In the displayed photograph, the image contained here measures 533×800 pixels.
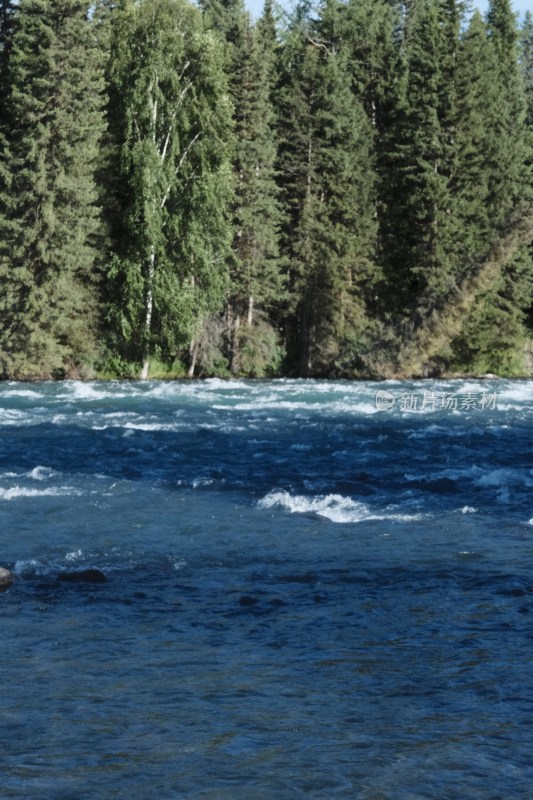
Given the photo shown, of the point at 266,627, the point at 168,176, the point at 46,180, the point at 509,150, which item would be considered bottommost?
the point at 266,627

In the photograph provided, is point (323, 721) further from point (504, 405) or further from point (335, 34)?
point (335, 34)

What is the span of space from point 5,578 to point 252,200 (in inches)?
1365

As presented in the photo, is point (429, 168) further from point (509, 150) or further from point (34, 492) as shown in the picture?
point (34, 492)

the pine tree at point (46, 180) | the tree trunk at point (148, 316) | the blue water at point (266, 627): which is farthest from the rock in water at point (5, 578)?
the tree trunk at point (148, 316)

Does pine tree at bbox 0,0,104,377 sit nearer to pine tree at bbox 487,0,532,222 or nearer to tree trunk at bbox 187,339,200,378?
tree trunk at bbox 187,339,200,378

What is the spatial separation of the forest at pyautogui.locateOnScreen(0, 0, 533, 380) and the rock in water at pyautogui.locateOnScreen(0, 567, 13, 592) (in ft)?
90.3

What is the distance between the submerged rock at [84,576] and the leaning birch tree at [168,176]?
2938 cm

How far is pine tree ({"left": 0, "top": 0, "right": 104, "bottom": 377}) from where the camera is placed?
3628 cm

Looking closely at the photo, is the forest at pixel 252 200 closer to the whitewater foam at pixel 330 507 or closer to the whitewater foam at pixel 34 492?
the whitewater foam at pixel 34 492

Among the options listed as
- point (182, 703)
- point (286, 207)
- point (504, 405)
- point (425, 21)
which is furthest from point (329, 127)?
point (182, 703)

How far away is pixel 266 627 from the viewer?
8.05m

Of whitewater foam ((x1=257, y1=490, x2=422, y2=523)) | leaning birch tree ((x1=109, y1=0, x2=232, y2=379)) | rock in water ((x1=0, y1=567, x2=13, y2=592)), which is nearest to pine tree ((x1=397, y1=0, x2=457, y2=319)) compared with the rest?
leaning birch tree ((x1=109, y1=0, x2=232, y2=379))

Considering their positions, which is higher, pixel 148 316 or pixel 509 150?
pixel 509 150

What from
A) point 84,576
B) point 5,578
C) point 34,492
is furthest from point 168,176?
point 5,578
